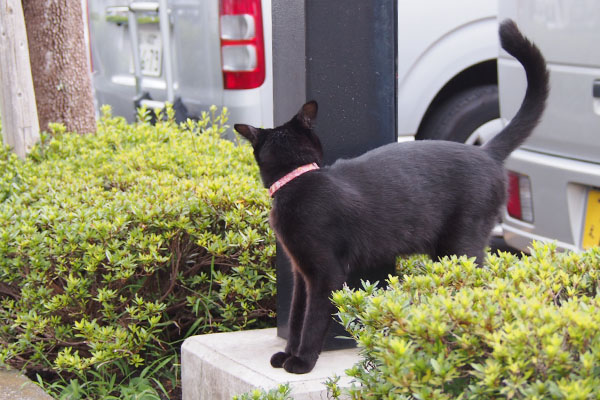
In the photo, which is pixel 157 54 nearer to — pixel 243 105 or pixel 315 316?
pixel 243 105

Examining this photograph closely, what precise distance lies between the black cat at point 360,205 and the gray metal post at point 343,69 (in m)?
0.14

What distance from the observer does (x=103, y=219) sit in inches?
139

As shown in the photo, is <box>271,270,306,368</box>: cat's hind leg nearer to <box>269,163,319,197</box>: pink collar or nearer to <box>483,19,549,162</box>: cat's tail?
<box>269,163,319,197</box>: pink collar

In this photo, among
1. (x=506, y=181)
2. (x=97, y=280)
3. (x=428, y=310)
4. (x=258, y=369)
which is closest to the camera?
(x=428, y=310)

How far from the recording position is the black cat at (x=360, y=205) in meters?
2.70

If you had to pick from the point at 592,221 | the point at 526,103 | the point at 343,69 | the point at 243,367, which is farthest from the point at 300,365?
the point at 592,221

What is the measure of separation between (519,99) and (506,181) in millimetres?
1306

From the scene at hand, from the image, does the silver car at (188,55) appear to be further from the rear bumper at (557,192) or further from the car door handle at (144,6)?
the rear bumper at (557,192)

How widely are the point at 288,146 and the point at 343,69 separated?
0.38 meters

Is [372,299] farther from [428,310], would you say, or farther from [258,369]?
[258,369]

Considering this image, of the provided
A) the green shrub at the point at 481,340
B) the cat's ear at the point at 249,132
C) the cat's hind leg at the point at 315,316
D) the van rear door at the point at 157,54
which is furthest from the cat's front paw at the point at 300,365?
the van rear door at the point at 157,54

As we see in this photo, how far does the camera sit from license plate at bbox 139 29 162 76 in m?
6.61

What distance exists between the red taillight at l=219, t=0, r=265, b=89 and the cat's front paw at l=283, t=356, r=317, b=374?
10.6 feet

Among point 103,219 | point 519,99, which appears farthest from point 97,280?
point 519,99
